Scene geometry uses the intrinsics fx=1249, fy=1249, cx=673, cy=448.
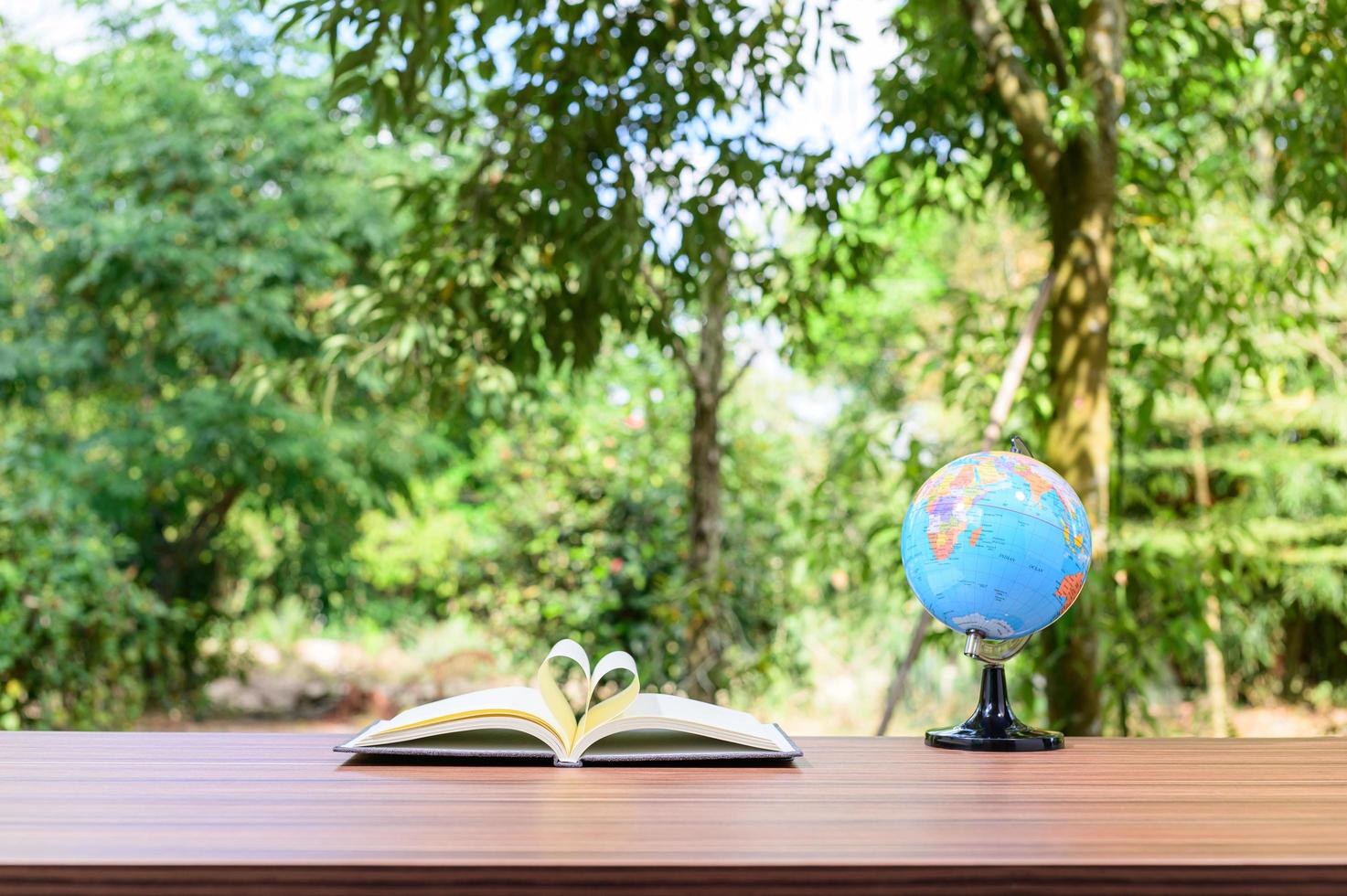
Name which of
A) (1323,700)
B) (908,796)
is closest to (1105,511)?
(908,796)

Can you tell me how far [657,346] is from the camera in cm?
288

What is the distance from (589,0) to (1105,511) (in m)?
1.24

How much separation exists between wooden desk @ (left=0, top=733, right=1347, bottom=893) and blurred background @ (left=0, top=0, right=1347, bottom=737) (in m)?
1.17

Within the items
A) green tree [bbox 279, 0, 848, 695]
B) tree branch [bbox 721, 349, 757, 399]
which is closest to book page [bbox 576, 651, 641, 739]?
green tree [bbox 279, 0, 848, 695]

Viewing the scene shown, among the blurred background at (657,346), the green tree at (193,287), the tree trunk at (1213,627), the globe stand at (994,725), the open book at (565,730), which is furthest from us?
the green tree at (193,287)

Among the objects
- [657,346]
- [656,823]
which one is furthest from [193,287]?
[656,823]

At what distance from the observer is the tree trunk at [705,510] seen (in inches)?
124

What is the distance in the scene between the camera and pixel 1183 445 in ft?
18.2

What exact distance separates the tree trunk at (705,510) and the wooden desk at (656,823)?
2.04m

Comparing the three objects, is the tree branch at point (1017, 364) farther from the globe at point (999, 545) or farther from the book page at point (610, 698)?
the book page at point (610, 698)

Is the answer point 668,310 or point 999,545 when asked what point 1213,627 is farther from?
point 999,545

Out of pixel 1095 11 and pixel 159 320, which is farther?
pixel 159 320

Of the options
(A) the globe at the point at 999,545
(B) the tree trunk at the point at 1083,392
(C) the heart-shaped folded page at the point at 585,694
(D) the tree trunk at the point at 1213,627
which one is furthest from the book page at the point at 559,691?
(D) the tree trunk at the point at 1213,627

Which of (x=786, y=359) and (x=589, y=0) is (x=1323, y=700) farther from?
(x=589, y=0)
